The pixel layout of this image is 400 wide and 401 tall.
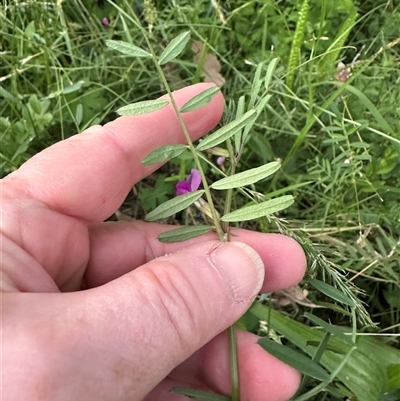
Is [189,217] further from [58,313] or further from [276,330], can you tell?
[58,313]

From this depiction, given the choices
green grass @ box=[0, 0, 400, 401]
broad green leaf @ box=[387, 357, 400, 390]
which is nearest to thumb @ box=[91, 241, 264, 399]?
green grass @ box=[0, 0, 400, 401]

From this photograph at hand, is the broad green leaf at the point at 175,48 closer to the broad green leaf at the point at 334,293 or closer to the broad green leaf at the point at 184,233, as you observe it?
the broad green leaf at the point at 184,233

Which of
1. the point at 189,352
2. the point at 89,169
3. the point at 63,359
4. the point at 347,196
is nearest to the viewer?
the point at 63,359

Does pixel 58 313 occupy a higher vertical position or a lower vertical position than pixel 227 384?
higher

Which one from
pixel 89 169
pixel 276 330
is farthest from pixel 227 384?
pixel 89 169

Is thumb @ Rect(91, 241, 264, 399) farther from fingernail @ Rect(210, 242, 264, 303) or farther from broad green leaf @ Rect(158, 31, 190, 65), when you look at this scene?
broad green leaf @ Rect(158, 31, 190, 65)
